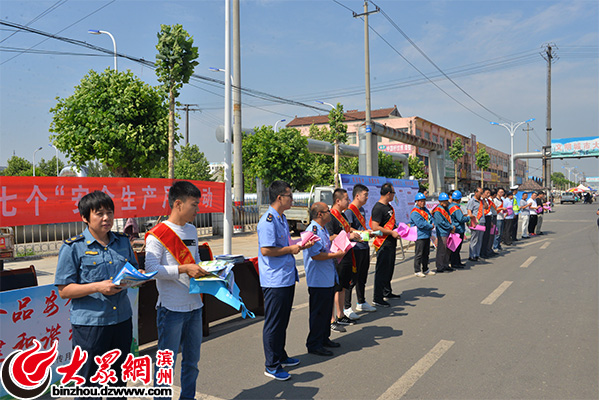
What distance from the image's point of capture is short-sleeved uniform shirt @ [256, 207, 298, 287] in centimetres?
405

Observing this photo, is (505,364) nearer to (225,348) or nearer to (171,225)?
(225,348)

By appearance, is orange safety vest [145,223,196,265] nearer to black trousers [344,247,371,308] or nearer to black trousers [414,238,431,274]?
black trousers [344,247,371,308]

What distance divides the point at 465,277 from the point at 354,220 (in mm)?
4328

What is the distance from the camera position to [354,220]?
6203mm

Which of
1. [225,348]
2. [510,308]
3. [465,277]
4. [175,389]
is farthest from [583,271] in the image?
[175,389]

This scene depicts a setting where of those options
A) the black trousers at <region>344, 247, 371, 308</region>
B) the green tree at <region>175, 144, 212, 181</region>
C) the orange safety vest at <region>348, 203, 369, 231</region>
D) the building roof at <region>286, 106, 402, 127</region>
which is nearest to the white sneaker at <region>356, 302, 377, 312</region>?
the black trousers at <region>344, 247, 371, 308</region>

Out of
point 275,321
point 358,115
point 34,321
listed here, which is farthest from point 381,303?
point 358,115

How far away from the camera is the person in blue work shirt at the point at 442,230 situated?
9742 mm

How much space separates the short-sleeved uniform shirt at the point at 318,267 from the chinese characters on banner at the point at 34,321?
194 cm

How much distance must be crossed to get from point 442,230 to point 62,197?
7.95 metres

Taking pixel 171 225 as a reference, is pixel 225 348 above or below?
below

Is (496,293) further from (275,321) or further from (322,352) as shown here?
(275,321)

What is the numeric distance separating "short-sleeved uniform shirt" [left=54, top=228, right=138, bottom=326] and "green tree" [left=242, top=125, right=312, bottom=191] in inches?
804

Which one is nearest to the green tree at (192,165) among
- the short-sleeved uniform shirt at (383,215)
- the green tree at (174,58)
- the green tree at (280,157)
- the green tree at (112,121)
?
the green tree at (280,157)
